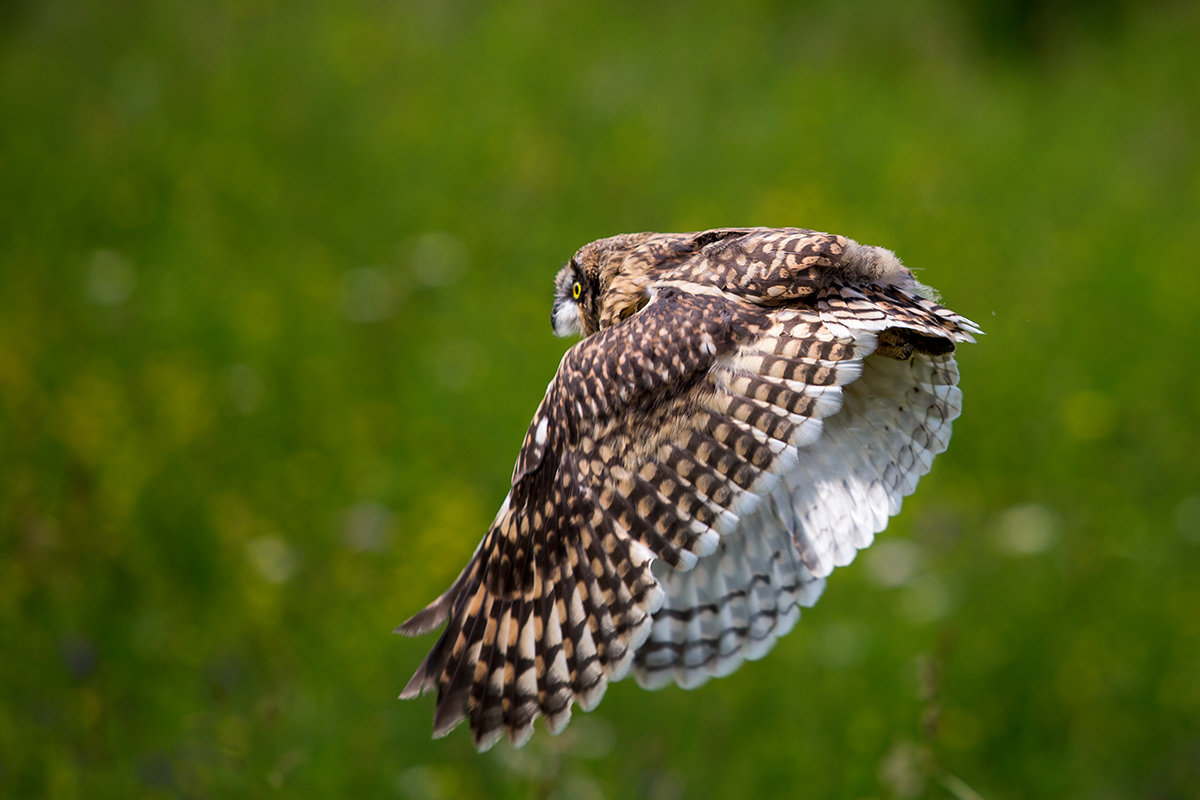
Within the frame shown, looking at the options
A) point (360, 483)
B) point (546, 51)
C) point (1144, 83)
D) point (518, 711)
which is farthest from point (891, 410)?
point (1144, 83)

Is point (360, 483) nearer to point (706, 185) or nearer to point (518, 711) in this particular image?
point (518, 711)

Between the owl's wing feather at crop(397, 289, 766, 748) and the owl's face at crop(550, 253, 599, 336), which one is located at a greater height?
the owl's face at crop(550, 253, 599, 336)

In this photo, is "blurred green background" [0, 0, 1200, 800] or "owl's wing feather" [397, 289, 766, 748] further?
"blurred green background" [0, 0, 1200, 800]

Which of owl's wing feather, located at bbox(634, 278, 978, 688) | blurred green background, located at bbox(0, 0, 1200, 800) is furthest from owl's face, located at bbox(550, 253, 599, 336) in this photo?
blurred green background, located at bbox(0, 0, 1200, 800)

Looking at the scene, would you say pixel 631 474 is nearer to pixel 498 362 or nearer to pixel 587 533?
pixel 587 533

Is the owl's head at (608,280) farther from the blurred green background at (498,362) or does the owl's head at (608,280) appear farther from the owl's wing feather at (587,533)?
the blurred green background at (498,362)

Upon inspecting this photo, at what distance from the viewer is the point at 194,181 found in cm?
667

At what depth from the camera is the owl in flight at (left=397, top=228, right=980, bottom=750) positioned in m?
2.20

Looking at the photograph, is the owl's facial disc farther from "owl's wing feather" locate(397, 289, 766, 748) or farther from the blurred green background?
the blurred green background

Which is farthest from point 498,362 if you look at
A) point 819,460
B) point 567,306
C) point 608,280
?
point 819,460

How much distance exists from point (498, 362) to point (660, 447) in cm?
317

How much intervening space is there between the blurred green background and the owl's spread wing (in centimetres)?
42

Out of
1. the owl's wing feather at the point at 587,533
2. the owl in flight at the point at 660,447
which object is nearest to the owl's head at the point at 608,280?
the owl in flight at the point at 660,447

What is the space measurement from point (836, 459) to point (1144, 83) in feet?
22.1
